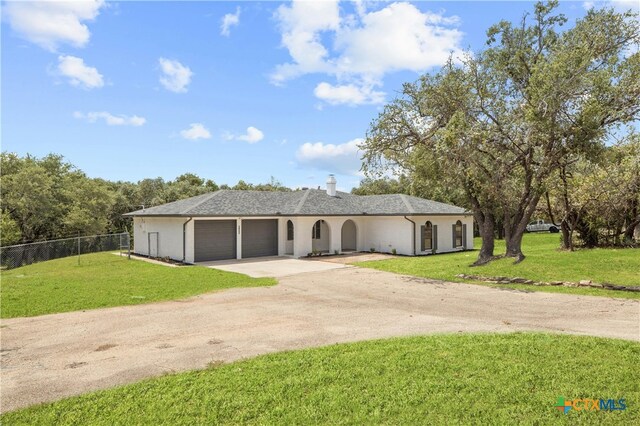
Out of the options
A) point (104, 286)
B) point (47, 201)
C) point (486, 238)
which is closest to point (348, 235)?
point (486, 238)

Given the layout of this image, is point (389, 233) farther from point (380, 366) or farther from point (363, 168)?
point (380, 366)

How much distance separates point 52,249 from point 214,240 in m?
10.5

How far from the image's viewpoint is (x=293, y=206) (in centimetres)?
2478

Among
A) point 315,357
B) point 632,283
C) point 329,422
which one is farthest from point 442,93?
point 329,422

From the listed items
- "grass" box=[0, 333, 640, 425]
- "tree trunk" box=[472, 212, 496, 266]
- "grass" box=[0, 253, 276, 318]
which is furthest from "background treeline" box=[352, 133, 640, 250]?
"grass" box=[0, 333, 640, 425]

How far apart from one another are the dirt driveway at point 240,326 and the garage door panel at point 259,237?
10528 mm

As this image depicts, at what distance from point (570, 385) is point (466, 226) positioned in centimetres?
2438

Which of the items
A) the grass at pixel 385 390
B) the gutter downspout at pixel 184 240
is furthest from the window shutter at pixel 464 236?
the grass at pixel 385 390

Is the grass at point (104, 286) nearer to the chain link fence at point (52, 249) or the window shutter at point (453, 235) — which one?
the chain link fence at point (52, 249)

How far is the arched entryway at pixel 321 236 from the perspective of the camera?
25.2 m

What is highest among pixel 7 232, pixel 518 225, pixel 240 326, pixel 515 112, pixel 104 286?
pixel 515 112

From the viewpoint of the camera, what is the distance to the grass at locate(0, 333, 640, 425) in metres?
4.18

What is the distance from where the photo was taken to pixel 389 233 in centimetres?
2553

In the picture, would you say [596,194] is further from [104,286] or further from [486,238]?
[104,286]
